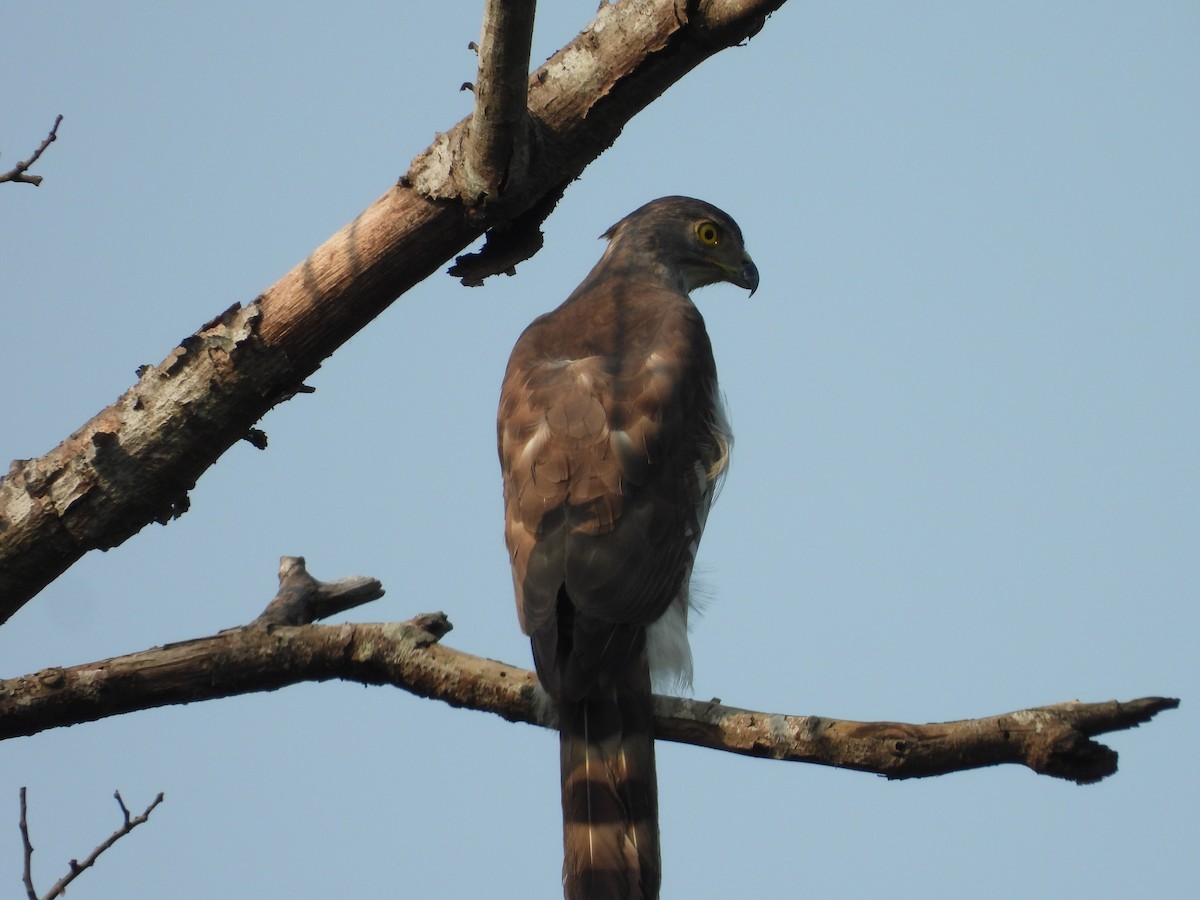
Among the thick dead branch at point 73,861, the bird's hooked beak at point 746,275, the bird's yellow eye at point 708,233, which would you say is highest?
the bird's yellow eye at point 708,233

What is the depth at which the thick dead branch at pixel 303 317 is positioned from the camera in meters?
3.67

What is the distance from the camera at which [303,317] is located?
380 cm

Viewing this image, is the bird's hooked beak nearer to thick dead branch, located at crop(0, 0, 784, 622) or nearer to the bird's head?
the bird's head

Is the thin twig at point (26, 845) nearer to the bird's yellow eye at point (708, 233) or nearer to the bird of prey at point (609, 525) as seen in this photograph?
the bird of prey at point (609, 525)

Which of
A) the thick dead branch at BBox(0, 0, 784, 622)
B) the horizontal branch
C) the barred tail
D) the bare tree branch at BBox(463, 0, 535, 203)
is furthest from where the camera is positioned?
the barred tail

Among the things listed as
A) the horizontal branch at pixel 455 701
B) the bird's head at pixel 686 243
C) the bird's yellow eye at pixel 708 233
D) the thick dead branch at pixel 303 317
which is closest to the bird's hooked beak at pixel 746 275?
the bird's head at pixel 686 243

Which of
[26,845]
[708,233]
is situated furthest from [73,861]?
[708,233]

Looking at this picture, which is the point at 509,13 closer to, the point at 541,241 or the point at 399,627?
the point at 541,241

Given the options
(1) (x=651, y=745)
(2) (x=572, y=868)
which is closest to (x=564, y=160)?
(1) (x=651, y=745)

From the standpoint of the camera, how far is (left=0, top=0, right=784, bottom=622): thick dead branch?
3.67 m

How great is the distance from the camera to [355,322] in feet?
12.7

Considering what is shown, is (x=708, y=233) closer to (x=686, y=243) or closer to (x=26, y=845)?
(x=686, y=243)

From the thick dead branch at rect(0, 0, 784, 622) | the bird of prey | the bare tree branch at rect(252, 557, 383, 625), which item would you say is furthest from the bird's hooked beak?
the bare tree branch at rect(252, 557, 383, 625)

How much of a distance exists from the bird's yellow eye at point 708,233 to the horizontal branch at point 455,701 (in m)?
3.43
